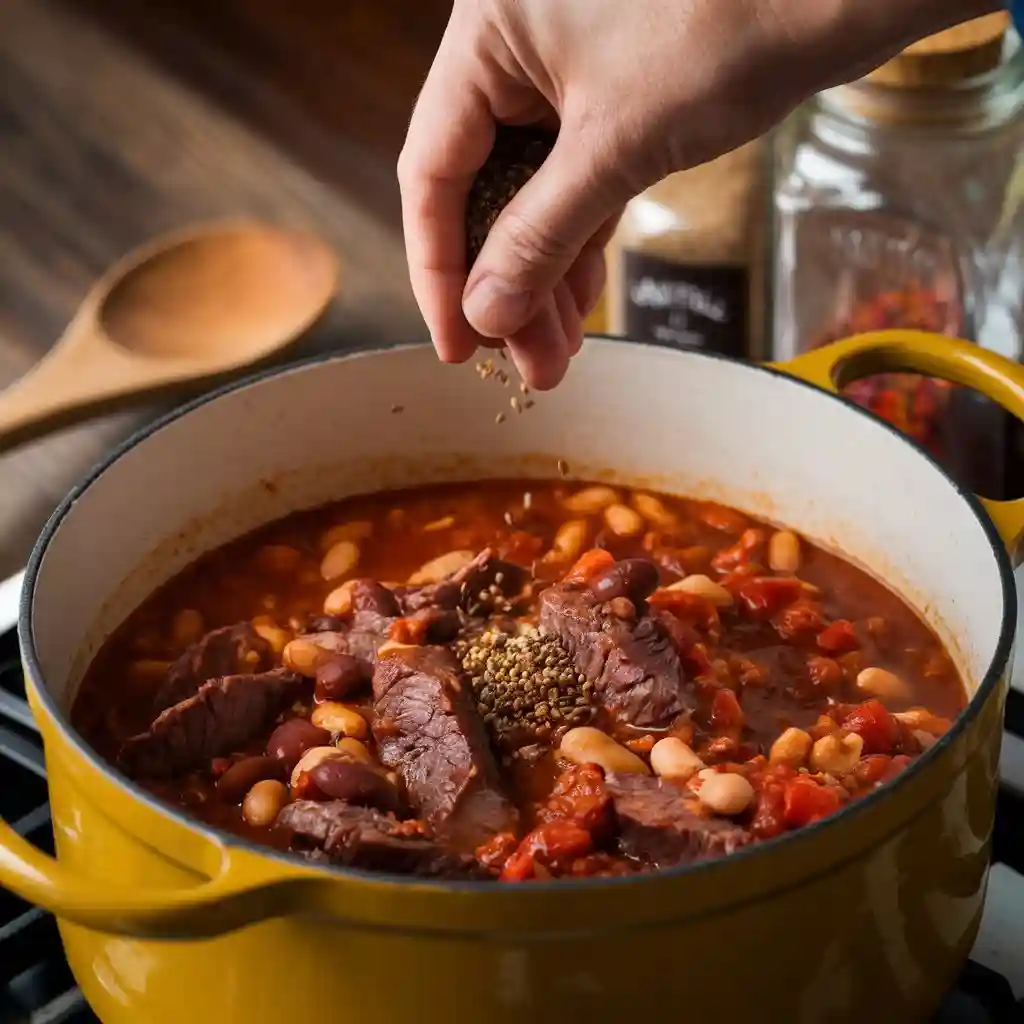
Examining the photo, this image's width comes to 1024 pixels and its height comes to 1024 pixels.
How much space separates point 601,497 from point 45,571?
30.0 inches

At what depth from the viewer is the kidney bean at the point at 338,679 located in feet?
5.38

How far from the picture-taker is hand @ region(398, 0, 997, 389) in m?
1.20

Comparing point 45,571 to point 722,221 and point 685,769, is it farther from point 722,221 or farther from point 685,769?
point 722,221

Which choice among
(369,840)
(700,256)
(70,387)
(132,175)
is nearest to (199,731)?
(369,840)

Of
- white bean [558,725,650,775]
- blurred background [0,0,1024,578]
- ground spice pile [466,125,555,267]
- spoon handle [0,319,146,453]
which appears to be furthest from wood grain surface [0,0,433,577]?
white bean [558,725,650,775]

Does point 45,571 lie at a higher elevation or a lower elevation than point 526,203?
lower

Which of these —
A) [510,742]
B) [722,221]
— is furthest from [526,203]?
[722,221]

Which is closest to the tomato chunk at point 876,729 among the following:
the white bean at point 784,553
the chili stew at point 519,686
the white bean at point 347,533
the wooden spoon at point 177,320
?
the chili stew at point 519,686

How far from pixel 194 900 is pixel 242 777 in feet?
1.59

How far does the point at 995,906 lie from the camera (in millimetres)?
1592

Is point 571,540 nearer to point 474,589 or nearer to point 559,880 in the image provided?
point 474,589

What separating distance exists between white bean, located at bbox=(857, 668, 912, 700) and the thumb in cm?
55

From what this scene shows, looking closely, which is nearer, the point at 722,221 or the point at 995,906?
the point at 995,906

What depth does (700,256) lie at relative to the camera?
92.1 inches
